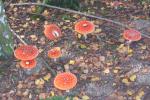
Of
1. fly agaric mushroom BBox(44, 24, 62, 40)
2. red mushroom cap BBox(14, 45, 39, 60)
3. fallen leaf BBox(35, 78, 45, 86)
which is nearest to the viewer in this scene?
red mushroom cap BBox(14, 45, 39, 60)

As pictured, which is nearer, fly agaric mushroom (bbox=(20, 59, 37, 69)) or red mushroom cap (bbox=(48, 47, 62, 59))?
fly agaric mushroom (bbox=(20, 59, 37, 69))

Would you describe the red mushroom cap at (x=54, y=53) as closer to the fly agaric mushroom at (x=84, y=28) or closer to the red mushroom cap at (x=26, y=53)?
the red mushroom cap at (x=26, y=53)

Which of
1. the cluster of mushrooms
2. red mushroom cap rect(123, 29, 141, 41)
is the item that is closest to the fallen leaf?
the cluster of mushrooms

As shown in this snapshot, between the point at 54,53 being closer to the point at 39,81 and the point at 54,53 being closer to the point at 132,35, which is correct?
the point at 39,81

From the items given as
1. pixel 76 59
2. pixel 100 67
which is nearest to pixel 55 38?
pixel 76 59

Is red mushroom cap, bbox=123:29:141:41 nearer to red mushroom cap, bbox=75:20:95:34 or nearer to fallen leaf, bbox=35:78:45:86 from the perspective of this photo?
red mushroom cap, bbox=75:20:95:34

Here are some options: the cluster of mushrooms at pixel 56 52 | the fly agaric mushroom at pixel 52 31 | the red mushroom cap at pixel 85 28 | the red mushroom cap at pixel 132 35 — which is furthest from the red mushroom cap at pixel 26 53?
the red mushroom cap at pixel 132 35
